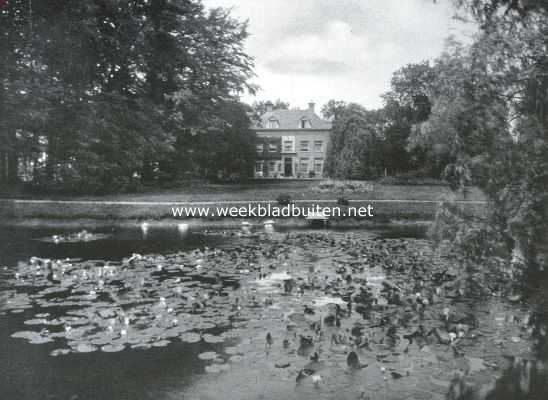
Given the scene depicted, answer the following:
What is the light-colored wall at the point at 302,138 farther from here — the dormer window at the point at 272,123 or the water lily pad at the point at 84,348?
the water lily pad at the point at 84,348

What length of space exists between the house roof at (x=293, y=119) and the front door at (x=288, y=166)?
175 inches

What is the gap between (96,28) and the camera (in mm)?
23047

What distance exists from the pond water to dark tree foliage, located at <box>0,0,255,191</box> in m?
13.2

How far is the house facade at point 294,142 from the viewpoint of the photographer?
60500mm

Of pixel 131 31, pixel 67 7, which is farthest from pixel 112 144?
pixel 67 7

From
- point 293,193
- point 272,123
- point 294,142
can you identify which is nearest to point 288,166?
point 294,142

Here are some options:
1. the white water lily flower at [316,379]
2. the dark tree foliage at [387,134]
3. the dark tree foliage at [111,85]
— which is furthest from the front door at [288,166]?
the white water lily flower at [316,379]

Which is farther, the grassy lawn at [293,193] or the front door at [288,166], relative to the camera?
the front door at [288,166]

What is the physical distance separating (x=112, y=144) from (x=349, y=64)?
53.5 ft

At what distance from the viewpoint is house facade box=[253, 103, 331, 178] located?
60500 mm

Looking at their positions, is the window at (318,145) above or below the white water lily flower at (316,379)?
above

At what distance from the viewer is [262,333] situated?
20.8 ft

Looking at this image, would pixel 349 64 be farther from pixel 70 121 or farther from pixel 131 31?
pixel 70 121

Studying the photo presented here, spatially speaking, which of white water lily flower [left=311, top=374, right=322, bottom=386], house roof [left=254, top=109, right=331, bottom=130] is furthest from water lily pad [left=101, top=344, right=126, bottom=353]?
house roof [left=254, top=109, right=331, bottom=130]
